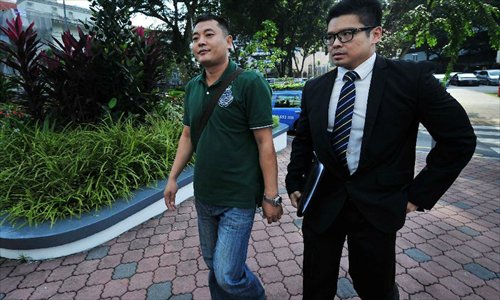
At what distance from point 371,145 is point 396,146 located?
0.14 m

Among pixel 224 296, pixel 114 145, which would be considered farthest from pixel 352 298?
pixel 114 145

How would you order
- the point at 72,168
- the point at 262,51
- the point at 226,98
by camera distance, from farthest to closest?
the point at 262,51 → the point at 72,168 → the point at 226,98

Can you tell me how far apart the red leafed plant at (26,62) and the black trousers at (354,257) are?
483 centimetres

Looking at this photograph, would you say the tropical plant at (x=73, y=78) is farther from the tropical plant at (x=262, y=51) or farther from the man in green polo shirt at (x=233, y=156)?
the tropical plant at (x=262, y=51)

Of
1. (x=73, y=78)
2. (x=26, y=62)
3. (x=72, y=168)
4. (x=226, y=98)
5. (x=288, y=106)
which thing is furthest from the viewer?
(x=288, y=106)

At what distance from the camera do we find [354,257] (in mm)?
1842

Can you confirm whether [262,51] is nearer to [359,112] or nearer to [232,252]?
[359,112]

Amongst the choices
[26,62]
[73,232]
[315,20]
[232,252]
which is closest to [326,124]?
[232,252]

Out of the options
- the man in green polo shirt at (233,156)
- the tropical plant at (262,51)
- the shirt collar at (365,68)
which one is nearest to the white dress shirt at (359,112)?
the shirt collar at (365,68)

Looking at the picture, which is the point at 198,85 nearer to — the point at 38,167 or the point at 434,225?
the point at 38,167

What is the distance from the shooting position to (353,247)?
5.97 ft

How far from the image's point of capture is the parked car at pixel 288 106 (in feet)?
34.0

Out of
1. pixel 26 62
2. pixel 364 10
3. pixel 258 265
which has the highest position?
pixel 364 10

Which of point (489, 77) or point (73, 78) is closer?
point (73, 78)
